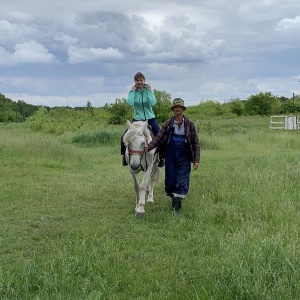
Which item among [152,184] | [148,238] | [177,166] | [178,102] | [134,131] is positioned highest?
[178,102]

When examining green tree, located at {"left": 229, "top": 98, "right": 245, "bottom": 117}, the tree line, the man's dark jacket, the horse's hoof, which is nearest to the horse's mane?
the man's dark jacket

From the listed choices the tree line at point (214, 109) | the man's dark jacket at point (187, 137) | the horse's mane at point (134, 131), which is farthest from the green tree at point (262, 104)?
the horse's mane at point (134, 131)

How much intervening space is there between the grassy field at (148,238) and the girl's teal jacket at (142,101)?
1645 millimetres

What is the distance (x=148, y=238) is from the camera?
16.6 ft

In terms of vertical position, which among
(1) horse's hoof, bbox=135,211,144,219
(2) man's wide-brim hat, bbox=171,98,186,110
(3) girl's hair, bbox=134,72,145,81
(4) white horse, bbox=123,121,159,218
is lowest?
(1) horse's hoof, bbox=135,211,144,219

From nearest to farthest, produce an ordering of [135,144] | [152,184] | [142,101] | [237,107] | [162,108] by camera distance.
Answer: [135,144] → [142,101] → [152,184] → [162,108] → [237,107]

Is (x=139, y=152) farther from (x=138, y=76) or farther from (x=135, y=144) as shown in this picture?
(x=138, y=76)

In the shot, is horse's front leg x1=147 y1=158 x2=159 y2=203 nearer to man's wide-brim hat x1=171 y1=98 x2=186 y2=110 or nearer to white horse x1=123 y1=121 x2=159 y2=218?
white horse x1=123 y1=121 x2=159 y2=218

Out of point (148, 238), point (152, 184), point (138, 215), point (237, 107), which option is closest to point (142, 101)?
point (152, 184)

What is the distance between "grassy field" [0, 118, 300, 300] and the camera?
346 cm

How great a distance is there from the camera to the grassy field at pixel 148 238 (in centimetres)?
346

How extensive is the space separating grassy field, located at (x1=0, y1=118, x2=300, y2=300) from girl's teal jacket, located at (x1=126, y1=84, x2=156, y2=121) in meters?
1.65

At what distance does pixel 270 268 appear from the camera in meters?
3.40

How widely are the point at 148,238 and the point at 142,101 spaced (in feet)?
8.75
